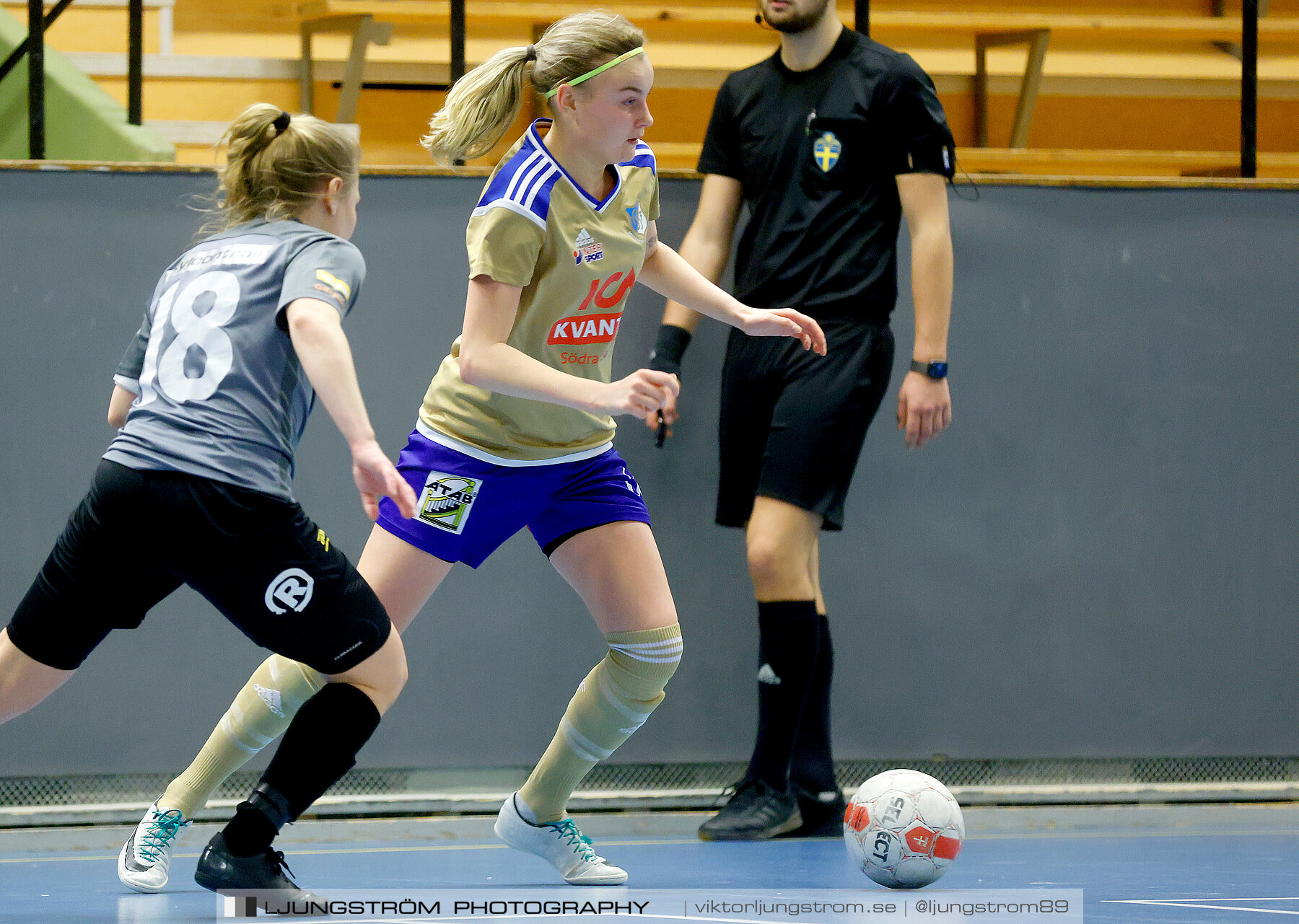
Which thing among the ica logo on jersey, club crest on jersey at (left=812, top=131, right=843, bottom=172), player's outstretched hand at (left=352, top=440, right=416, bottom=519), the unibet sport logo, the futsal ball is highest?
club crest on jersey at (left=812, top=131, right=843, bottom=172)

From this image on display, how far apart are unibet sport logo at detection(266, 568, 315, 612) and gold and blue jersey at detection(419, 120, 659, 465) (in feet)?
2.09

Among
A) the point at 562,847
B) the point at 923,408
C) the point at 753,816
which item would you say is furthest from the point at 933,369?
the point at 562,847

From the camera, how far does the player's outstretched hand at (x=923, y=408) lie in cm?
400

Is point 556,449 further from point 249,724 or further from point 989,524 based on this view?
point 989,524

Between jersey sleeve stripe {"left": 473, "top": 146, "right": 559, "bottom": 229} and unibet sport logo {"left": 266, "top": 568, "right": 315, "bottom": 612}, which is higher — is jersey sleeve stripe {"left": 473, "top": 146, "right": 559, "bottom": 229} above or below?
above

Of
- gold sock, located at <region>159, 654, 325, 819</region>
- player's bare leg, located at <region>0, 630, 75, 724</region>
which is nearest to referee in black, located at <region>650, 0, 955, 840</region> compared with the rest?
gold sock, located at <region>159, 654, 325, 819</region>

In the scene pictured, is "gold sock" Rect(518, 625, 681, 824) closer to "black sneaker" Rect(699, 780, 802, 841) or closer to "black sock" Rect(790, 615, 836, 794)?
"black sneaker" Rect(699, 780, 802, 841)

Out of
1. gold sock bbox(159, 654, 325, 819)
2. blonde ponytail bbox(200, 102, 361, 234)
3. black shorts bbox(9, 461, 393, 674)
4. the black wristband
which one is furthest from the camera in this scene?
the black wristband

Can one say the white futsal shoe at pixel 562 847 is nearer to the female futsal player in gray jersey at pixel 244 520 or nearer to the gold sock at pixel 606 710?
the gold sock at pixel 606 710

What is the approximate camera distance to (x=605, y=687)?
3.11 metres

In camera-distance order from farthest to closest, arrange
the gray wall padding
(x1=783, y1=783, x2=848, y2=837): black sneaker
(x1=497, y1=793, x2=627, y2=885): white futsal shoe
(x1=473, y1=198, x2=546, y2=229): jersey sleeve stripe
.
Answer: the gray wall padding → (x1=783, y1=783, x2=848, y2=837): black sneaker → (x1=497, y1=793, x2=627, y2=885): white futsal shoe → (x1=473, y1=198, x2=546, y2=229): jersey sleeve stripe

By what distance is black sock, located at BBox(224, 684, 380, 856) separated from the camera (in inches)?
104

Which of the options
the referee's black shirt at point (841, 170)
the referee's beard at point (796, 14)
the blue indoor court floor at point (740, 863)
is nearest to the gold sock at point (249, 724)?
the blue indoor court floor at point (740, 863)

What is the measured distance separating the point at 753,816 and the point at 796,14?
2.16m
